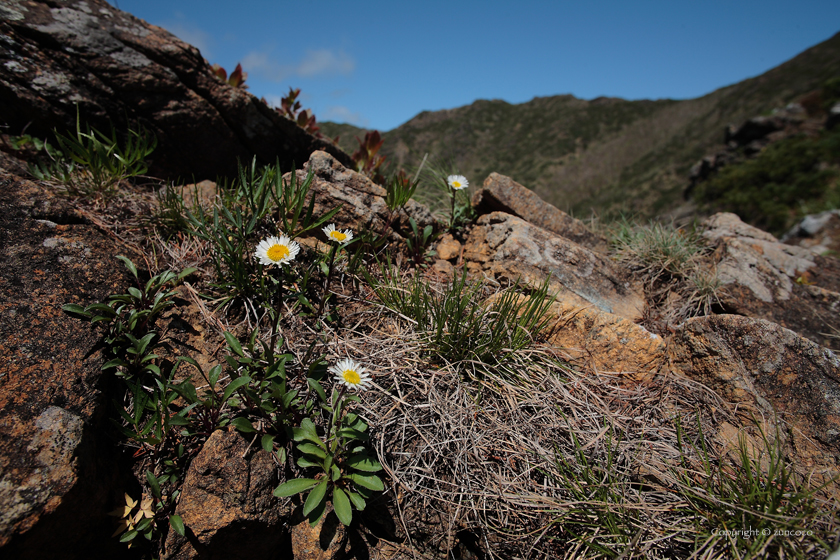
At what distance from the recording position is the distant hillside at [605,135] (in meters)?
27.6

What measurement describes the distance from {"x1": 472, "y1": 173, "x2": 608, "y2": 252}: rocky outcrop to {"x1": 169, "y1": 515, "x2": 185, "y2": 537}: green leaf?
9.32 ft

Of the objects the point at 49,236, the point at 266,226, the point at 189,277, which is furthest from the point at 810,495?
the point at 49,236

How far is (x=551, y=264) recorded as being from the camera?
2.76m

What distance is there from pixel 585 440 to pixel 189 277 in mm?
2388

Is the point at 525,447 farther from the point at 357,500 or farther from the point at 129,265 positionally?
the point at 129,265

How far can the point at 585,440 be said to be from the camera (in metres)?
1.91

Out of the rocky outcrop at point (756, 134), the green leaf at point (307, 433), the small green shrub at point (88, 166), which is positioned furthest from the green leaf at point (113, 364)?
the rocky outcrop at point (756, 134)

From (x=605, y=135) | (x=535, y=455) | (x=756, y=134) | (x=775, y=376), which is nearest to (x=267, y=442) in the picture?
(x=535, y=455)

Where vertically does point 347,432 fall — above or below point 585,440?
above

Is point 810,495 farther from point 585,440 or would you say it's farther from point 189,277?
point 189,277

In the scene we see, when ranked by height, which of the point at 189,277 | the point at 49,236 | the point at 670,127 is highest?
the point at 670,127

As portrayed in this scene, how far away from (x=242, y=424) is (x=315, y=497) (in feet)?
1.48

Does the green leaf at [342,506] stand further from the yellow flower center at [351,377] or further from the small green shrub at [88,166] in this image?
the small green shrub at [88,166]

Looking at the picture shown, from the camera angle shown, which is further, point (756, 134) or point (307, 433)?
point (756, 134)
